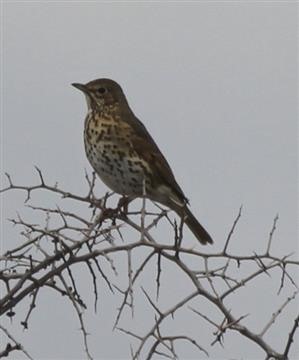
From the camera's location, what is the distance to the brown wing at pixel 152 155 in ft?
Answer: 29.7

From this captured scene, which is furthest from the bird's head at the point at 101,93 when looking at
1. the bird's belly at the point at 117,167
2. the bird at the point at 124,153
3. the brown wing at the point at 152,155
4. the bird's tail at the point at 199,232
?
the bird's tail at the point at 199,232

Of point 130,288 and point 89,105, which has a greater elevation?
point 89,105

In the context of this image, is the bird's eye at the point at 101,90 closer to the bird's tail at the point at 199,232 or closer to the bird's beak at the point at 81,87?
the bird's beak at the point at 81,87

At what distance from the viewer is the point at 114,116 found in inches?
368

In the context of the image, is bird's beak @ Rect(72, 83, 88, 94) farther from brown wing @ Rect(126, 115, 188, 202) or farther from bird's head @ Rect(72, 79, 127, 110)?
brown wing @ Rect(126, 115, 188, 202)

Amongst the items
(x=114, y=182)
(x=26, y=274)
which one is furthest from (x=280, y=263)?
(x=114, y=182)

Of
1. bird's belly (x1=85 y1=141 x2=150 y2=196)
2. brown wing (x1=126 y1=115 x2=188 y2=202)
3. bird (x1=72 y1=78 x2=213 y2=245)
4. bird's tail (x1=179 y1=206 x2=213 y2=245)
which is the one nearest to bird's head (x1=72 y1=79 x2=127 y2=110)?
bird (x1=72 y1=78 x2=213 y2=245)

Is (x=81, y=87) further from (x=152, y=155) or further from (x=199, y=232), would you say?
(x=199, y=232)

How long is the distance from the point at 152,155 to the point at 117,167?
0.54m

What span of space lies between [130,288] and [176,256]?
343mm

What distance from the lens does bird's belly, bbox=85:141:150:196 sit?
28.5 ft

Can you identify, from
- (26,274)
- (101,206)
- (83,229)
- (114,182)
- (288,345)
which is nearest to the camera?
(288,345)

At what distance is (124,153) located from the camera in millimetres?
8859

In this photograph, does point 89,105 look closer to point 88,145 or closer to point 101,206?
point 88,145
